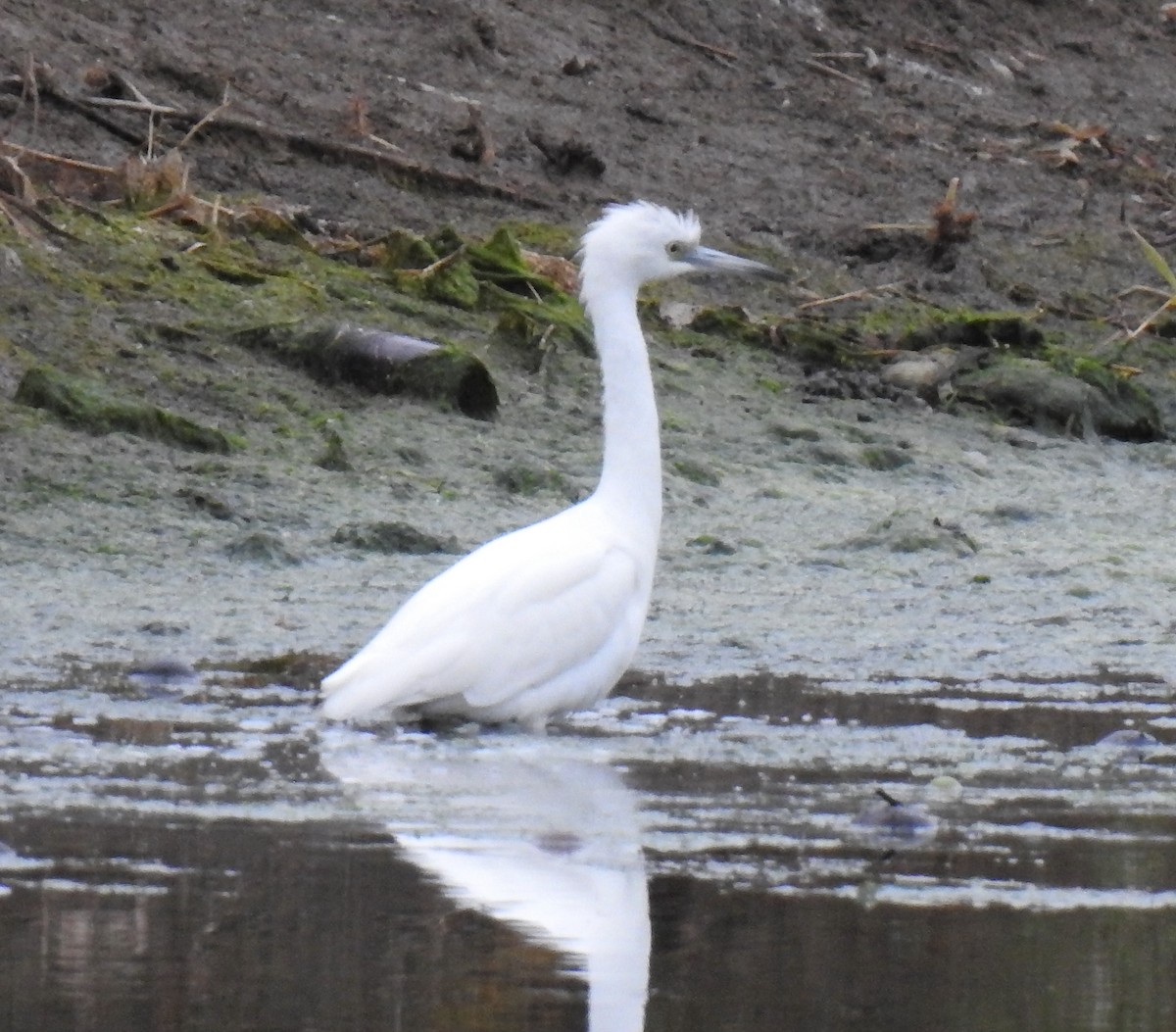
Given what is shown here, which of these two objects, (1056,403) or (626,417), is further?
(1056,403)

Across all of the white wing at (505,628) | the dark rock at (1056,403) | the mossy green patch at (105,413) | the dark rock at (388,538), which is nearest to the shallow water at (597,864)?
the white wing at (505,628)

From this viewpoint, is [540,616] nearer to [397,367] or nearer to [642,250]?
[642,250]

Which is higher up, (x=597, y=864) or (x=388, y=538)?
(x=388, y=538)

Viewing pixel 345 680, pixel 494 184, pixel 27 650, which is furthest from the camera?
pixel 494 184

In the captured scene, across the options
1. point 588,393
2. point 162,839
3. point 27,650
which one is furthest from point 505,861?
point 588,393

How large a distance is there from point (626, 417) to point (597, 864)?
8.39 ft

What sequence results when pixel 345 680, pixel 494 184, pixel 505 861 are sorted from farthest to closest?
pixel 494 184
pixel 345 680
pixel 505 861

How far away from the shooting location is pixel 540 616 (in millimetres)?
5992

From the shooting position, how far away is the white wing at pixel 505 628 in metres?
5.70

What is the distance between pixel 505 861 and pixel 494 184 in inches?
324

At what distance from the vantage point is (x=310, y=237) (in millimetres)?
11055

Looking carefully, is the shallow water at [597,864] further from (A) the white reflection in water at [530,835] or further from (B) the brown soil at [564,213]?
(B) the brown soil at [564,213]

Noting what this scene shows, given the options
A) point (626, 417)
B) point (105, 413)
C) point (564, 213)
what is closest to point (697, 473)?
point (105, 413)

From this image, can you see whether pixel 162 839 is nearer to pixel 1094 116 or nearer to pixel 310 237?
pixel 310 237
